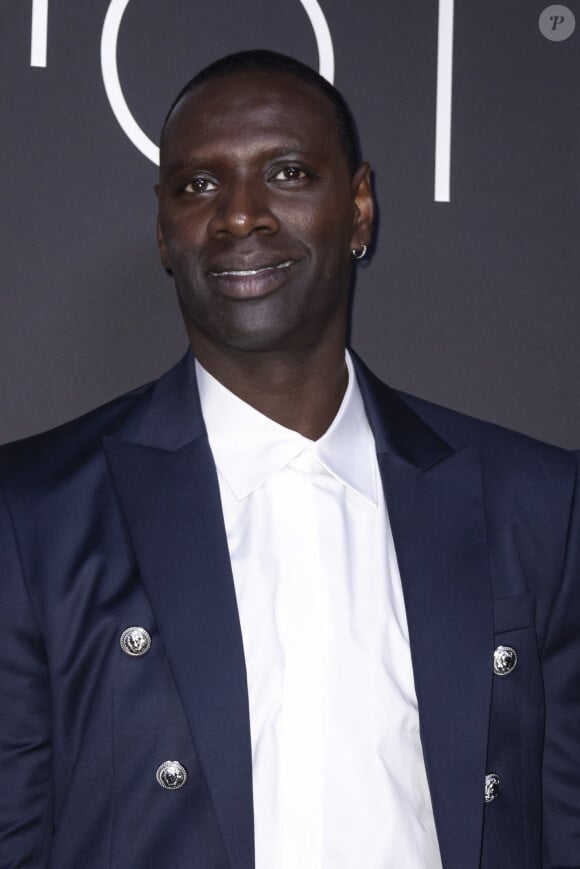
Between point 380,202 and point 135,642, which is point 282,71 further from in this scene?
point 135,642

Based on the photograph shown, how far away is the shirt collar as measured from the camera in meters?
1.35

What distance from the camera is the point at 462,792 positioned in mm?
1280

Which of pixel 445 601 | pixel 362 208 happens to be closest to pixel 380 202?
pixel 362 208

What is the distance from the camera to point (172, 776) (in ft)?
3.97

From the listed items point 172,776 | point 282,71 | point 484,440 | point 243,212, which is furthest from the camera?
point 484,440

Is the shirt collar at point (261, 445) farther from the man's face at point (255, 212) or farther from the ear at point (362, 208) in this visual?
the ear at point (362, 208)

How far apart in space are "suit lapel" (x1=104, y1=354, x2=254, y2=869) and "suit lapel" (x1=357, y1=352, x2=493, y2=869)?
0.22 m

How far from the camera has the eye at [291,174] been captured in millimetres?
1370

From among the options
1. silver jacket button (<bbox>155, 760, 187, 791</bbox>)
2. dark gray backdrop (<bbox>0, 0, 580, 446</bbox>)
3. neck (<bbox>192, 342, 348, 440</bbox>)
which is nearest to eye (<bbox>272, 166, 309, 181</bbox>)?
neck (<bbox>192, 342, 348, 440</bbox>)

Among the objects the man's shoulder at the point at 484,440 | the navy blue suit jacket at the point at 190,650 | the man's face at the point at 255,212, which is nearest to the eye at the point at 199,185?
the man's face at the point at 255,212

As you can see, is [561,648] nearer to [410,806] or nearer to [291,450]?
[410,806]

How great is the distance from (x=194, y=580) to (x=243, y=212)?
0.43m

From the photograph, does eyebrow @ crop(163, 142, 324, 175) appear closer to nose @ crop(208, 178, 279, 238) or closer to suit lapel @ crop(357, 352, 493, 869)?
nose @ crop(208, 178, 279, 238)

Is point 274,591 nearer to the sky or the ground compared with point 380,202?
nearer to the ground
